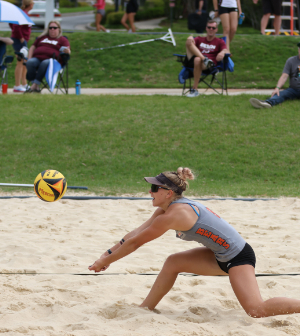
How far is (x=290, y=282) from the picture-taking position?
4.28 metres

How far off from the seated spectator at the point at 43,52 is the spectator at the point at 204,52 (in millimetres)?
3103

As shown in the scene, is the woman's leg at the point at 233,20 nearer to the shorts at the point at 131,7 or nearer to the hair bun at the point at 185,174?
the shorts at the point at 131,7

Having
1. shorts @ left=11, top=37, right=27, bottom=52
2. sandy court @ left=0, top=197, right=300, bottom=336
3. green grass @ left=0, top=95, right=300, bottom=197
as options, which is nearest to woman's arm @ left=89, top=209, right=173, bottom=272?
sandy court @ left=0, top=197, right=300, bottom=336

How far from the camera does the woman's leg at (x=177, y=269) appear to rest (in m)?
3.62

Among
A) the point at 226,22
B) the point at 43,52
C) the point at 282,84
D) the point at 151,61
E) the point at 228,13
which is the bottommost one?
the point at 282,84

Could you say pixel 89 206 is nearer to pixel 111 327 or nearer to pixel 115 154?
pixel 115 154

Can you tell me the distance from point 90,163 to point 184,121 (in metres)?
2.44

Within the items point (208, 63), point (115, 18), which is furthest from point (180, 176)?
point (115, 18)

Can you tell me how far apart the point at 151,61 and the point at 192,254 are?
507 inches

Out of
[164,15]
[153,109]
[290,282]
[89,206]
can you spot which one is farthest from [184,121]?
[164,15]

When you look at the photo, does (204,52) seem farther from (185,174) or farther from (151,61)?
(185,174)

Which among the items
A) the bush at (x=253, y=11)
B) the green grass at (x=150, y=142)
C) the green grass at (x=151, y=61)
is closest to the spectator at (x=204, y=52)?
the green grass at (x=150, y=142)

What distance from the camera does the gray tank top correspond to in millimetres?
3496

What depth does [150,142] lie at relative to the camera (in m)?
9.34
